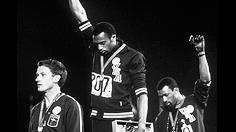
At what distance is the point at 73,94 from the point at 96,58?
11.6 inches

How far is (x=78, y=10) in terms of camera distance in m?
3.44

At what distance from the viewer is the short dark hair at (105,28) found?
136 inches

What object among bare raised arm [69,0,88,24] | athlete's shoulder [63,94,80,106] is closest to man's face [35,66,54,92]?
athlete's shoulder [63,94,80,106]

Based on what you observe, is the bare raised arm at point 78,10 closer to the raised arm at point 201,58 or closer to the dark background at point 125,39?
the dark background at point 125,39

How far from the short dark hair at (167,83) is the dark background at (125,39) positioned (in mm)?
31

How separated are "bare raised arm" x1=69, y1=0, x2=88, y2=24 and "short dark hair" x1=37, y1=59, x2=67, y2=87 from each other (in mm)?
324

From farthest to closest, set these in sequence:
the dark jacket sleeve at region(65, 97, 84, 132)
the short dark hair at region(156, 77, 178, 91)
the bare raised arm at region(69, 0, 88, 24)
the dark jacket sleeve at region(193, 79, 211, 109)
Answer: the dark jacket sleeve at region(193, 79, 211, 109), the short dark hair at region(156, 77, 178, 91), the bare raised arm at region(69, 0, 88, 24), the dark jacket sleeve at region(65, 97, 84, 132)

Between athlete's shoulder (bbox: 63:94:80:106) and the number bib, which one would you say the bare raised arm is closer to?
the number bib

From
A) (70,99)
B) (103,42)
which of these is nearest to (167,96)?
(103,42)

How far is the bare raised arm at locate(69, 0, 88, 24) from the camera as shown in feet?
11.2

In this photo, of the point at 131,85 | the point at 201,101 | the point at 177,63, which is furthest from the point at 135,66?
the point at 201,101

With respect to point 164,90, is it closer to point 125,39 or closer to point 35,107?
point 125,39

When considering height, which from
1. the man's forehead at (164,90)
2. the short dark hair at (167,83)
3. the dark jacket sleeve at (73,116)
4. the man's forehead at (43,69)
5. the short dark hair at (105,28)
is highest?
the short dark hair at (105,28)

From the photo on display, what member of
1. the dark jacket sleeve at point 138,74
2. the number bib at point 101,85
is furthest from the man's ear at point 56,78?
the dark jacket sleeve at point 138,74
